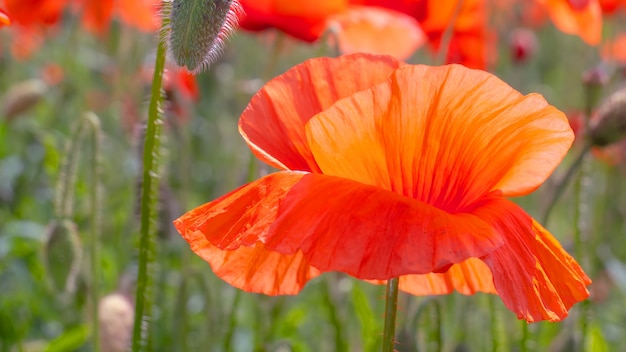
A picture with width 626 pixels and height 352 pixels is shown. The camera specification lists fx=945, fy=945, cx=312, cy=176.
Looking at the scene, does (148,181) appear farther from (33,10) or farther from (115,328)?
(33,10)

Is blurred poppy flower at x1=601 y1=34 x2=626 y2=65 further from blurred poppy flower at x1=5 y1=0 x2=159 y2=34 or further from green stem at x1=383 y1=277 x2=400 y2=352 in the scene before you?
green stem at x1=383 y1=277 x2=400 y2=352

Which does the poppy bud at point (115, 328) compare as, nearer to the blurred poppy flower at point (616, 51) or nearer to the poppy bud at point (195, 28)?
the poppy bud at point (195, 28)

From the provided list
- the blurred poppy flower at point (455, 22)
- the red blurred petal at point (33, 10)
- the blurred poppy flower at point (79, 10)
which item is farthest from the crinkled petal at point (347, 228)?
the red blurred petal at point (33, 10)

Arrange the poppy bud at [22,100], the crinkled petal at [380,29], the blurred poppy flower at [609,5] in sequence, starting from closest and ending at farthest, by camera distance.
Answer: the crinkled petal at [380,29] → the poppy bud at [22,100] → the blurred poppy flower at [609,5]

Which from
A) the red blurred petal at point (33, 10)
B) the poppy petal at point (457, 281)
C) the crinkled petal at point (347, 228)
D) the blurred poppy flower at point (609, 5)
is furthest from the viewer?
the red blurred petal at point (33, 10)

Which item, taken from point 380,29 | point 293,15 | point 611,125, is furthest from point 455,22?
point 611,125

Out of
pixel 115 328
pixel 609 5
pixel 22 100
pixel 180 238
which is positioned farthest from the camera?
pixel 609 5
